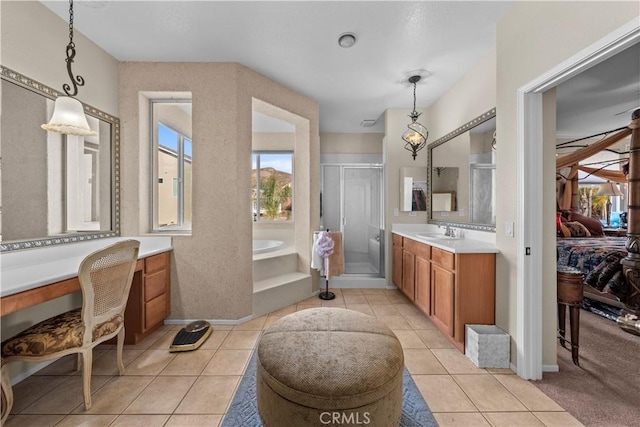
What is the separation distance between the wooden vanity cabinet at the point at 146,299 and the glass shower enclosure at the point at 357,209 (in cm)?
268

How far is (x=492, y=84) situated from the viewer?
241cm

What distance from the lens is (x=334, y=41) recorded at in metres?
→ 2.32

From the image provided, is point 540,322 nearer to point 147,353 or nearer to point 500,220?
point 500,220

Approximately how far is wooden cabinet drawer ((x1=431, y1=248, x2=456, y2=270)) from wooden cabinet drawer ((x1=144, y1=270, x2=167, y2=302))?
8.96ft

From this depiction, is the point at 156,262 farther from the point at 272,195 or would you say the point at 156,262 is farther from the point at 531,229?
the point at 531,229

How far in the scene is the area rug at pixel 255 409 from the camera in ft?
4.74

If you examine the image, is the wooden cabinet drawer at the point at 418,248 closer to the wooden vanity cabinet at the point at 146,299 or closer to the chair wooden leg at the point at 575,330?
the chair wooden leg at the point at 575,330

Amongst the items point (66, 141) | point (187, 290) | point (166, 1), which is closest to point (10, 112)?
point (66, 141)

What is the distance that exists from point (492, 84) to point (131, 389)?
154 inches

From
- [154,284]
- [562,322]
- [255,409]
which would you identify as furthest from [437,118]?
[154,284]

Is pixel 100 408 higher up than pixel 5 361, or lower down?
lower down

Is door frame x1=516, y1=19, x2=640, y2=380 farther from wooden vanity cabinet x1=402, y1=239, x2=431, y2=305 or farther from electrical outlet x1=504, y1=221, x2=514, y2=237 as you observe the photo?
wooden vanity cabinet x1=402, y1=239, x2=431, y2=305

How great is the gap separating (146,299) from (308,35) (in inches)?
111

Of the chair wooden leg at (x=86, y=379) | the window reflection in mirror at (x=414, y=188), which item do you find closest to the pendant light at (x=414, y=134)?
the window reflection in mirror at (x=414, y=188)
